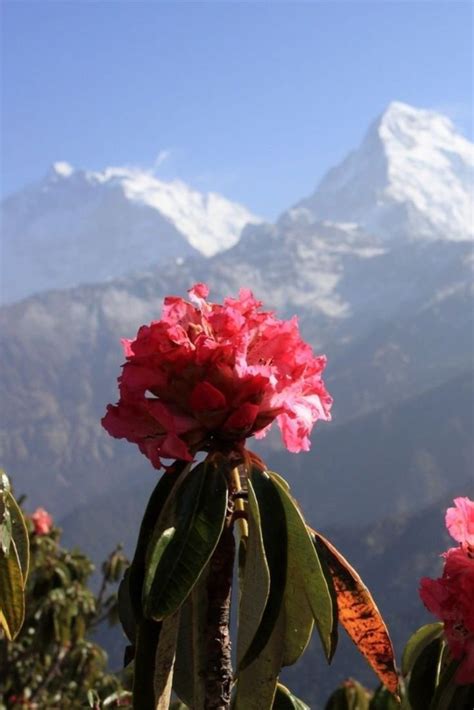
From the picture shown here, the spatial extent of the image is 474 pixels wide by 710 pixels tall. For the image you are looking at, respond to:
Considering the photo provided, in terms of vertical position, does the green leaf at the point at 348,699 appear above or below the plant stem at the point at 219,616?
above

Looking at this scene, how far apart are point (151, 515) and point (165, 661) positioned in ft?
0.92

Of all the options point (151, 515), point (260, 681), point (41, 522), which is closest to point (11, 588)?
point (151, 515)

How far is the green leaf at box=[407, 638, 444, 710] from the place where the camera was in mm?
1968

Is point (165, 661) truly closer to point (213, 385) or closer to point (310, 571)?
point (310, 571)

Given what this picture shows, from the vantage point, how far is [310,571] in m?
1.68

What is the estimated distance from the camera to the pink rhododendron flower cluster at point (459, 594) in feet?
5.80

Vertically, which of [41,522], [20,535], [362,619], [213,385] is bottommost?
[362,619]

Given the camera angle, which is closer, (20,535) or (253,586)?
(253,586)

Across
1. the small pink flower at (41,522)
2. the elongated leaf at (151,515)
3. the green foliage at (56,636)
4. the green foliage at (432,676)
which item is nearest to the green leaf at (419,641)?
the green foliage at (432,676)

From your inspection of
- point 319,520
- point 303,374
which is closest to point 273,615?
point 303,374

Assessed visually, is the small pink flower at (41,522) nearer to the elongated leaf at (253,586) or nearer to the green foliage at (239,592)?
the green foliage at (239,592)

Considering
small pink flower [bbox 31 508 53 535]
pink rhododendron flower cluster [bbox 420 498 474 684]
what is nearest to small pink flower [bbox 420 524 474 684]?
pink rhododendron flower cluster [bbox 420 498 474 684]

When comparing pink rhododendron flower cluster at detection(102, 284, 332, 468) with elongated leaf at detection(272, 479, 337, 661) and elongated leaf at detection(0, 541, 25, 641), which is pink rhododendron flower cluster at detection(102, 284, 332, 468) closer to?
elongated leaf at detection(272, 479, 337, 661)

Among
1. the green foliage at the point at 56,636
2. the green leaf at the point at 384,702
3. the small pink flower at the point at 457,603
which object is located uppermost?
the green foliage at the point at 56,636
